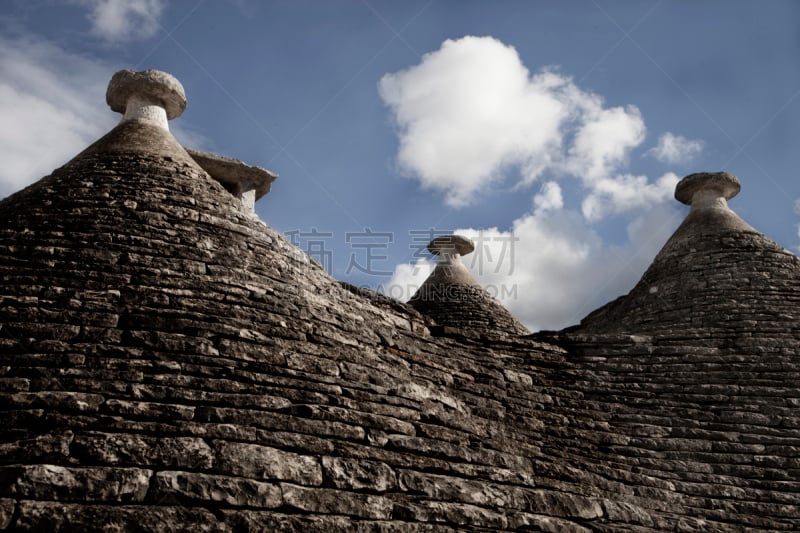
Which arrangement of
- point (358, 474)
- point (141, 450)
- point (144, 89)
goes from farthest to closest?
point (144, 89)
point (358, 474)
point (141, 450)

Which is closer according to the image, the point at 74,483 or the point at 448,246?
the point at 74,483

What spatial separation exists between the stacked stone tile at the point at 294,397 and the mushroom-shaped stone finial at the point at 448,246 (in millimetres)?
6270

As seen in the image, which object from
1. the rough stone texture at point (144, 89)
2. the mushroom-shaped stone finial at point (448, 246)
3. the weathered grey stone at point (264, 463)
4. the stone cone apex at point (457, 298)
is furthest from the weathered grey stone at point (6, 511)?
the mushroom-shaped stone finial at point (448, 246)

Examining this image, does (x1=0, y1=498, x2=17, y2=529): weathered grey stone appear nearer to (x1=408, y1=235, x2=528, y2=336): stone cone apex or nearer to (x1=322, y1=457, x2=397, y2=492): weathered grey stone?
(x1=322, y1=457, x2=397, y2=492): weathered grey stone

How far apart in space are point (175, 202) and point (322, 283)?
158 centimetres

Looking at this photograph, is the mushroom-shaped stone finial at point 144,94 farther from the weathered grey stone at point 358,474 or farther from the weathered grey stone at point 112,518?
the weathered grey stone at point 112,518

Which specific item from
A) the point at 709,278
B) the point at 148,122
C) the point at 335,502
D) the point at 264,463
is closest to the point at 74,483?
the point at 264,463

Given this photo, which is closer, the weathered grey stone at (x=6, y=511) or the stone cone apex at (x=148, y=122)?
the weathered grey stone at (x=6, y=511)

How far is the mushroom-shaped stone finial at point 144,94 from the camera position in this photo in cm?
829

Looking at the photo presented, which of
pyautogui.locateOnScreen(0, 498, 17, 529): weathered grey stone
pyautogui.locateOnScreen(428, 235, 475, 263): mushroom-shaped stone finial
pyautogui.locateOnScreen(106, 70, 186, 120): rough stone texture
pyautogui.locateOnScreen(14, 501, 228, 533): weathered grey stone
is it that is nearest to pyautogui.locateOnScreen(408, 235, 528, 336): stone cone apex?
pyautogui.locateOnScreen(428, 235, 475, 263): mushroom-shaped stone finial

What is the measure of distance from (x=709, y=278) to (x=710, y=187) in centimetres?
253

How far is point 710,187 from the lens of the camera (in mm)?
11312

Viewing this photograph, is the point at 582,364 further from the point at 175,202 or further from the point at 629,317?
the point at 175,202

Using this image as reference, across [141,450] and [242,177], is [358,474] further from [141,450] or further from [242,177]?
[242,177]
